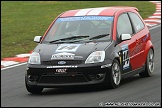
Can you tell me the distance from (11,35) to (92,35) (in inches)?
431

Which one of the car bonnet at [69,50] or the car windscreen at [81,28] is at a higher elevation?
the car windscreen at [81,28]

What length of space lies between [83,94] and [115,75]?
0.84 meters

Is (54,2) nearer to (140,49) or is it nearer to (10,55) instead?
(10,55)

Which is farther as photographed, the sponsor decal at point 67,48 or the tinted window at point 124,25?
the tinted window at point 124,25

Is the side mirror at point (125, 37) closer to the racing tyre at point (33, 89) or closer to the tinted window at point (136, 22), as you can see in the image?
the tinted window at point (136, 22)

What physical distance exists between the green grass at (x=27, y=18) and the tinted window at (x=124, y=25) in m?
6.27

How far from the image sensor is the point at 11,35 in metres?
22.0

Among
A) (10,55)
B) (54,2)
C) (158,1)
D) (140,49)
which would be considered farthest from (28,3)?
(140,49)

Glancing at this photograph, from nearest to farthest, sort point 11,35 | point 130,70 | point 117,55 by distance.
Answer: point 117,55 < point 130,70 < point 11,35

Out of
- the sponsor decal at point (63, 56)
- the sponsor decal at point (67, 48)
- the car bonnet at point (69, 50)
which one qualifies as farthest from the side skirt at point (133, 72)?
the sponsor decal at point (63, 56)

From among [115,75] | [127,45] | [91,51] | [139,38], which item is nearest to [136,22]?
[139,38]

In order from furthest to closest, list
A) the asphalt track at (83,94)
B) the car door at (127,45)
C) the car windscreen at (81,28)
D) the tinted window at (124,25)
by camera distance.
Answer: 1. the tinted window at (124,25)
2. the car windscreen at (81,28)
3. the car door at (127,45)
4. the asphalt track at (83,94)

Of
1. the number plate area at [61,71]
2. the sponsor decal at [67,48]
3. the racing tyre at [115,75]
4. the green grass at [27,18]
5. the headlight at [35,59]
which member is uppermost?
the sponsor decal at [67,48]

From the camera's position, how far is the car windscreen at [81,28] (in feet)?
37.4
